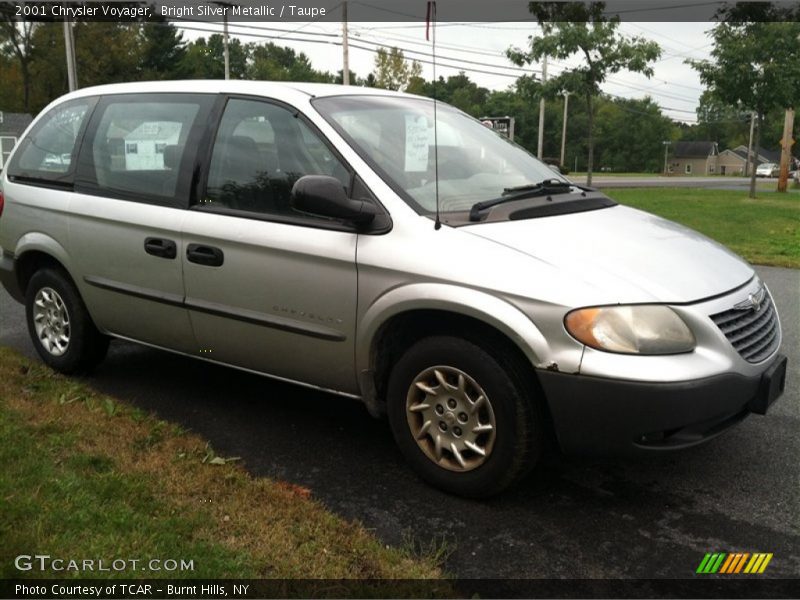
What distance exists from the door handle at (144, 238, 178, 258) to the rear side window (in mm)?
210

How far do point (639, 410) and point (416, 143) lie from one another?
69.7 inches

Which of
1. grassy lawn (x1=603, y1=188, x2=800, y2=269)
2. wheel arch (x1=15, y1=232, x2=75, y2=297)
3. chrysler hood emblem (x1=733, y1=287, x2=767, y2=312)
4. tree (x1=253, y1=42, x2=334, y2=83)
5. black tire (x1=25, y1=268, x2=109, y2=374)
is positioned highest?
tree (x1=253, y1=42, x2=334, y2=83)

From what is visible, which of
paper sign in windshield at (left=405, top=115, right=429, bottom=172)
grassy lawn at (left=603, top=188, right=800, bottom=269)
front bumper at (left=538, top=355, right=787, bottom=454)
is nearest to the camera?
front bumper at (left=538, top=355, right=787, bottom=454)

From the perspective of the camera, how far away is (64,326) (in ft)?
16.0

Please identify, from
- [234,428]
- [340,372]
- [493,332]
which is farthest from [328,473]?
[493,332]

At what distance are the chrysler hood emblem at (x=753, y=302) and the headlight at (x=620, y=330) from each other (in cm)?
49

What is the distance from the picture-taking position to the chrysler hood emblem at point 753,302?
3164 millimetres

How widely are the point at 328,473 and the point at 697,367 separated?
170cm

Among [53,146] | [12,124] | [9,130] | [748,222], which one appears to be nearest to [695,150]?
[12,124]

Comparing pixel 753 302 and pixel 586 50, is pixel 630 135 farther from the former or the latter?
pixel 753 302

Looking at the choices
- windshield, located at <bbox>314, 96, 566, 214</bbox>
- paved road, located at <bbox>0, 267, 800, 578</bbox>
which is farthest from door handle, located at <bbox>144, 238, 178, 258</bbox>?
windshield, located at <bbox>314, 96, 566, 214</bbox>

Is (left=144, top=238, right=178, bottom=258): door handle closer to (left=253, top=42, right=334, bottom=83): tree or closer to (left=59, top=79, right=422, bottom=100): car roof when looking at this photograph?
(left=59, top=79, right=422, bottom=100): car roof

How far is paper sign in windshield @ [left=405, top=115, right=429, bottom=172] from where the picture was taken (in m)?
3.68

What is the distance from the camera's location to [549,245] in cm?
313
